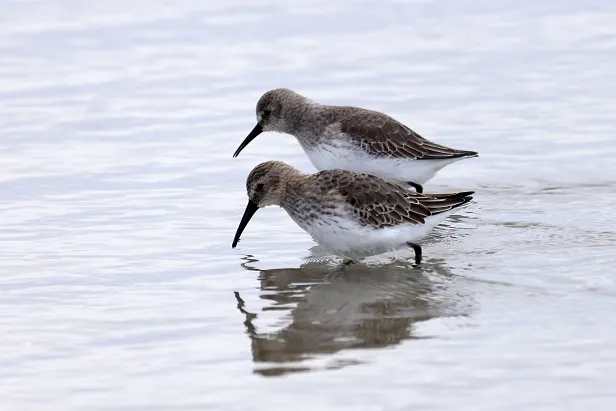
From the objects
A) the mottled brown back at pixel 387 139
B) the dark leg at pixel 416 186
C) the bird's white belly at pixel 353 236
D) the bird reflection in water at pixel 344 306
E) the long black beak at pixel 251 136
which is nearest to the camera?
the bird reflection in water at pixel 344 306

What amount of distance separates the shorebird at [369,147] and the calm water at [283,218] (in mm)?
631

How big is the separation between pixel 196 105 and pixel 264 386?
7502 mm

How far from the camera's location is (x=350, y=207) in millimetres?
9359

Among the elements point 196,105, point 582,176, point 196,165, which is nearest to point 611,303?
point 582,176

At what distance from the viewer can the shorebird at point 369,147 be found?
11.1 meters

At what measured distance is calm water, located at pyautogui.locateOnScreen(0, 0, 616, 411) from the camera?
7.09 m

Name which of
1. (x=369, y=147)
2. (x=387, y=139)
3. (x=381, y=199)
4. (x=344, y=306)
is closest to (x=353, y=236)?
(x=381, y=199)

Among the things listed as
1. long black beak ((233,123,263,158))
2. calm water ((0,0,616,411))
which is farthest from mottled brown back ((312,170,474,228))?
long black beak ((233,123,263,158))

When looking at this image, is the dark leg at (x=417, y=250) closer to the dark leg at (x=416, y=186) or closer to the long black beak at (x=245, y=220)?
the long black beak at (x=245, y=220)

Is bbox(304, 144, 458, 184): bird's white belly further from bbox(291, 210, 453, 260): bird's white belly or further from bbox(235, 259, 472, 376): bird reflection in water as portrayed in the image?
bbox(291, 210, 453, 260): bird's white belly

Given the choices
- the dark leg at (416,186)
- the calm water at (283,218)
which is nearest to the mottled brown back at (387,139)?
the dark leg at (416,186)

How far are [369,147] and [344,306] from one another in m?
2.79

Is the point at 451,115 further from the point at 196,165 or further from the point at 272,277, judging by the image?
the point at 272,277

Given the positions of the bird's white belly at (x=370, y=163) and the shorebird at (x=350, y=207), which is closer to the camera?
the shorebird at (x=350, y=207)
